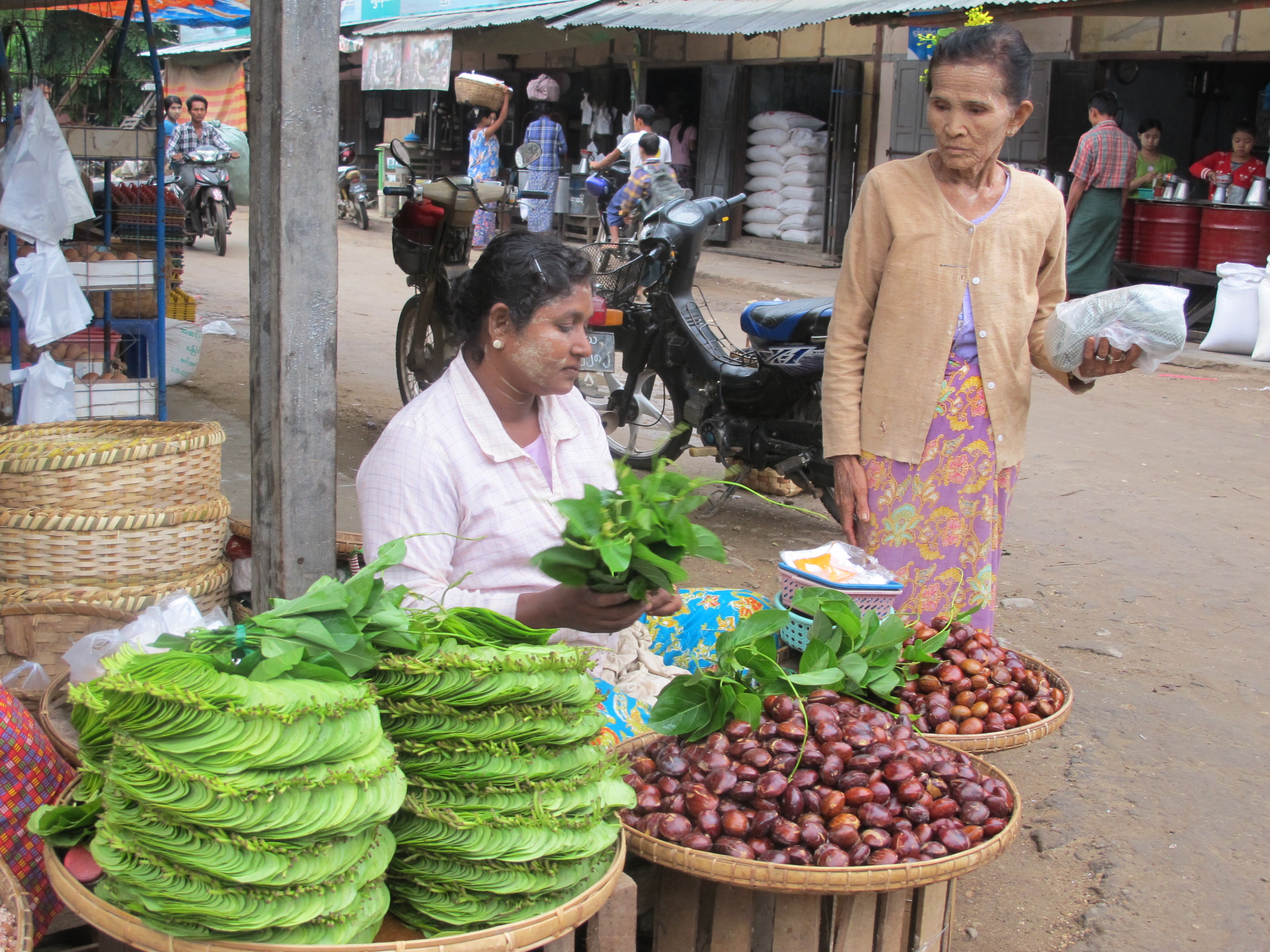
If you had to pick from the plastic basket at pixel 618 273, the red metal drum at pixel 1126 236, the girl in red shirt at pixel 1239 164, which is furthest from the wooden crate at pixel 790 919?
the red metal drum at pixel 1126 236

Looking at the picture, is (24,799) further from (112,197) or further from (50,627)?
(112,197)

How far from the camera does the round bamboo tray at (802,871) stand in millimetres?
1789

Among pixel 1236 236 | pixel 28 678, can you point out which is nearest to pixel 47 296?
pixel 28 678

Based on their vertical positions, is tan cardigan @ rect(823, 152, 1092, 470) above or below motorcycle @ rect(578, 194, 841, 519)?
above

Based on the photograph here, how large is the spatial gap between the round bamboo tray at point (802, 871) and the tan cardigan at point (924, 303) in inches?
39.9

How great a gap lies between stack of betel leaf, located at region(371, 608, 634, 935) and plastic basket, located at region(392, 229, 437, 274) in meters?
5.09

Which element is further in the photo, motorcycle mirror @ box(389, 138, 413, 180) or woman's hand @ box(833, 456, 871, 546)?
motorcycle mirror @ box(389, 138, 413, 180)

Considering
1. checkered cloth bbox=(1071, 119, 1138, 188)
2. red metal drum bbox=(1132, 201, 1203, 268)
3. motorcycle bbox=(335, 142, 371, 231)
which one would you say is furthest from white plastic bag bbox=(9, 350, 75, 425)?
motorcycle bbox=(335, 142, 371, 231)

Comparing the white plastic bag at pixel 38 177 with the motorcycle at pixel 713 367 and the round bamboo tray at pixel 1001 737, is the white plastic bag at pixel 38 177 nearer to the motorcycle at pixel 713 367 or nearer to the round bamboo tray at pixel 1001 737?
the motorcycle at pixel 713 367

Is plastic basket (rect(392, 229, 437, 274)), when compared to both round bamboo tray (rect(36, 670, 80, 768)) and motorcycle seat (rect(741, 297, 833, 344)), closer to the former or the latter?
motorcycle seat (rect(741, 297, 833, 344))

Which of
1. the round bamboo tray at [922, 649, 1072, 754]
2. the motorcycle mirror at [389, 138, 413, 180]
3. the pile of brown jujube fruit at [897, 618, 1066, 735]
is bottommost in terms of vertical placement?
the round bamboo tray at [922, 649, 1072, 754]

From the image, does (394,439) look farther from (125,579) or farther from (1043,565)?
(1043,565)

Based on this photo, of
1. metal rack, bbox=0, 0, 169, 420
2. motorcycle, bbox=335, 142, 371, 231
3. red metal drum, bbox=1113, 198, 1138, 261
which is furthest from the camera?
motorcycle, bbox=335, 142, 371, 231

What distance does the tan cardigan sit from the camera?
2.57 metres
